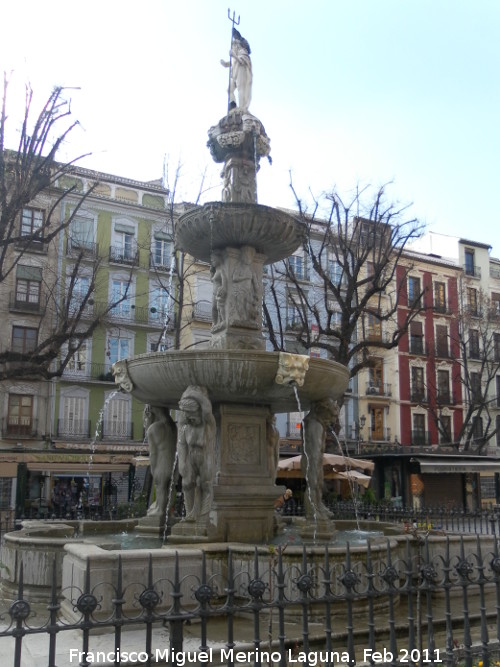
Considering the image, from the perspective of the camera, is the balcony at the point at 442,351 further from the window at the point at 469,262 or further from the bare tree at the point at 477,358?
the window at the point at 469,262

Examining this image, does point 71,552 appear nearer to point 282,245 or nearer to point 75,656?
point 75,656

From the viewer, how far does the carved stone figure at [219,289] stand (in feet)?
33.5

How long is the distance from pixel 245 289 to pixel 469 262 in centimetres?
4459

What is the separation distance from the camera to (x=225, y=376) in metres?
8.41

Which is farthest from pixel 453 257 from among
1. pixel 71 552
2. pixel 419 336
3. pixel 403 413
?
pixel 71 552

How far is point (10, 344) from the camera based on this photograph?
1324 inches

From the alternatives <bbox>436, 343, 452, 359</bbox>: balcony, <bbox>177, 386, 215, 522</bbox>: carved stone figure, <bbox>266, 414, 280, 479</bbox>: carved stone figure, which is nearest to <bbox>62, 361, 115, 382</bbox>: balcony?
<bbox>436, 343, 452, 359</bbox>: balcony

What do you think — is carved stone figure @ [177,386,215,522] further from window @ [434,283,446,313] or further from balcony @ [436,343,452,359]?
window @ [434,283,446,313]

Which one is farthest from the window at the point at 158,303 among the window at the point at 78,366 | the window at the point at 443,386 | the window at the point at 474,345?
the window at the point at 474,345

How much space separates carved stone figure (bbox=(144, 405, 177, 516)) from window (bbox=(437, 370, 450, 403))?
119 feet

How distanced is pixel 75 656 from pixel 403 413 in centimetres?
4209

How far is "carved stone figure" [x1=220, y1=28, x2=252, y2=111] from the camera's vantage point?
11.4 metres

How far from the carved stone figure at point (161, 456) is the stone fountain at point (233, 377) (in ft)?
0.07

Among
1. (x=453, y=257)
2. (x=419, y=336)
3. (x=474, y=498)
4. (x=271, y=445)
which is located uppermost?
(x=453, y=257)
